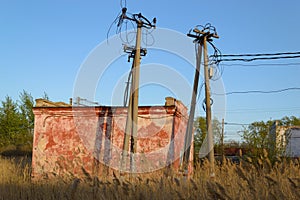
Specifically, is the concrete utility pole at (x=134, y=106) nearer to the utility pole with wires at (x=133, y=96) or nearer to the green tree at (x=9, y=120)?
the utility pole with wires at (x=133, y=96)

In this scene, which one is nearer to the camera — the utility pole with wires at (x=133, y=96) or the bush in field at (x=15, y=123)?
the utility pole with wires at (x=133, y=96)

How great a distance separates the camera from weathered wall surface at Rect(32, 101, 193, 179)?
1595 centimetres

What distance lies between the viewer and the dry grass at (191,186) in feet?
13.3

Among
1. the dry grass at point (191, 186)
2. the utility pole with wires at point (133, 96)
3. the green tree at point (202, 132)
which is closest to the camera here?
the dry grass at point (191, 186)

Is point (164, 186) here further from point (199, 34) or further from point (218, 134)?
point (218, 134)

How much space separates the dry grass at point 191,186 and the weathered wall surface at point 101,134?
8074mm

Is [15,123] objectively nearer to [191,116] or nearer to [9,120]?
[9,120]

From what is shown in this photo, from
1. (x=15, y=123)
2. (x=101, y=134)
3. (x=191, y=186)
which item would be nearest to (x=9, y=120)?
(x=15, y=123)

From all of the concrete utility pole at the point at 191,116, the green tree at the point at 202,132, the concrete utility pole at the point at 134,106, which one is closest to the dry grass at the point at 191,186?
the concrete utility pole at the point at 134,106

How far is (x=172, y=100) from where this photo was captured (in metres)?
16.2

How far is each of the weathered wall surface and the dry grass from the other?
26.5 ft

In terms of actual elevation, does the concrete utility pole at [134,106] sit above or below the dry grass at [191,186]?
above

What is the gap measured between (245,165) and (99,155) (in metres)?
11.5

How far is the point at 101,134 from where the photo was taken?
16719 mm
